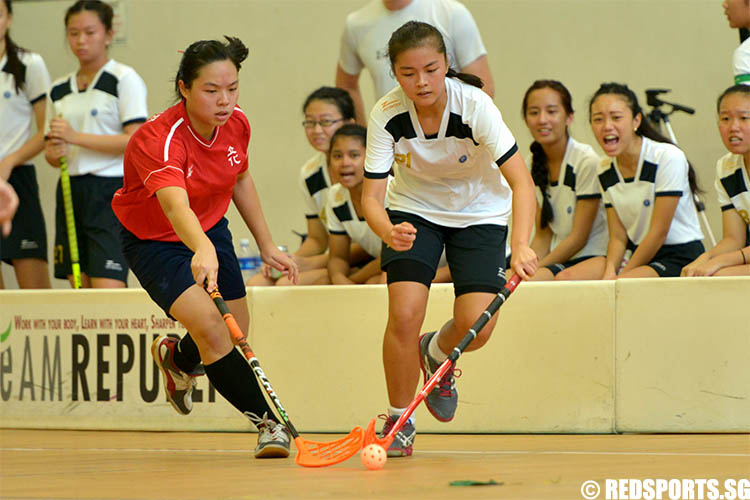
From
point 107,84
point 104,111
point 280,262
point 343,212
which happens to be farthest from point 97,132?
point 280,262

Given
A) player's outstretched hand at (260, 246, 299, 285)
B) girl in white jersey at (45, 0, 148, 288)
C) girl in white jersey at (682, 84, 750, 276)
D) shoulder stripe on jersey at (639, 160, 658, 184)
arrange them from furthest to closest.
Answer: girl in white jersey at (45, 0, 148, 288), shoulder stripe on jersey at (639, 160, 658, 184), girl in white jersey at (682, 84, 750, 276), player's outstretched hand at (260, 246, 299, 285)

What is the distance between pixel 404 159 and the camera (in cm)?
311

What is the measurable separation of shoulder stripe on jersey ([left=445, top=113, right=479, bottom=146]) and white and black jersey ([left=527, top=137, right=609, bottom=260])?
5.11 ft

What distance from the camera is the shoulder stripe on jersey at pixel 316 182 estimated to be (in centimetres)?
473

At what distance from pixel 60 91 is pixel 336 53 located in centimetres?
206

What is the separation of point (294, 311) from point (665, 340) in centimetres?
146

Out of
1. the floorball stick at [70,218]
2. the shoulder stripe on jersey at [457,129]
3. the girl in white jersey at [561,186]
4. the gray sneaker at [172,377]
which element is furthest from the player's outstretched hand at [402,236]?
the floorball stick at [70,218]

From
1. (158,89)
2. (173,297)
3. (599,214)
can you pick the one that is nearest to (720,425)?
(599,214)

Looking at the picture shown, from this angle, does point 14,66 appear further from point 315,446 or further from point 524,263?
point 524,263

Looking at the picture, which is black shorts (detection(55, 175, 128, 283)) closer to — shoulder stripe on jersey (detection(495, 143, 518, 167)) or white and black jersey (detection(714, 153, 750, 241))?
shoulder stripe on jersey (detection(495, 143, 518, 167))

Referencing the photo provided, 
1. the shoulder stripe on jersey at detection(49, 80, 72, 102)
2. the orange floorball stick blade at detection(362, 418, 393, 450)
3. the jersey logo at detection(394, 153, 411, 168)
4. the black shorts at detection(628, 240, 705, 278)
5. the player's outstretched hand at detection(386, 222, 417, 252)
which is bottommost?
the orange floorball stick blade at detection(362, 418, 393, 450)

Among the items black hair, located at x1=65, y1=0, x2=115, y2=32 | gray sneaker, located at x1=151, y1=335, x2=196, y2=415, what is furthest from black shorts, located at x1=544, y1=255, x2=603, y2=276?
black hair, located at x1=65, y1=0, x2=115, y2=32

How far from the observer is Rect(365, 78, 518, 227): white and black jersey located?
298cm

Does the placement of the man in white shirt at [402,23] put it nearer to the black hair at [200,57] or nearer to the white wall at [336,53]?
the black hair at [200,57]
